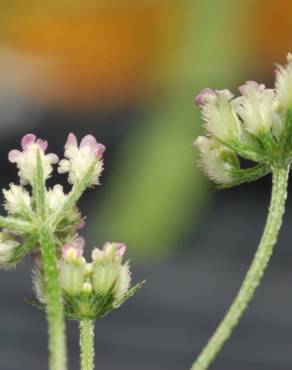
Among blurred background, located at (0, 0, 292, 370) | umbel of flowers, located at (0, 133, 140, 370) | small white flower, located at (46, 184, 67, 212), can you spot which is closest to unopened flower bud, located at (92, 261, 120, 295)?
umbel of flowers, located at (0, 133, 140, 370)

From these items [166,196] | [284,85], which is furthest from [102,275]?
[166,196]

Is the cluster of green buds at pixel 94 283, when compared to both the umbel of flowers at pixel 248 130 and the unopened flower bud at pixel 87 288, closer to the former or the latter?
the unopened flower bud at pixel 87 288

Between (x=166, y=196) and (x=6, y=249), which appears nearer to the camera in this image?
(x=6, y=249)

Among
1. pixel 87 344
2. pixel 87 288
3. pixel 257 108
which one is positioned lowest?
pixel 87 344

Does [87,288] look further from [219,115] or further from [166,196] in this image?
[166,196]

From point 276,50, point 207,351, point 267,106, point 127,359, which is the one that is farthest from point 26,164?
point 276,50

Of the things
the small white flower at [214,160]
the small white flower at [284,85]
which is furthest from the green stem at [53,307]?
the small white flower at [284,85]

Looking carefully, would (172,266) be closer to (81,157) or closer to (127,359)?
(127,359)
